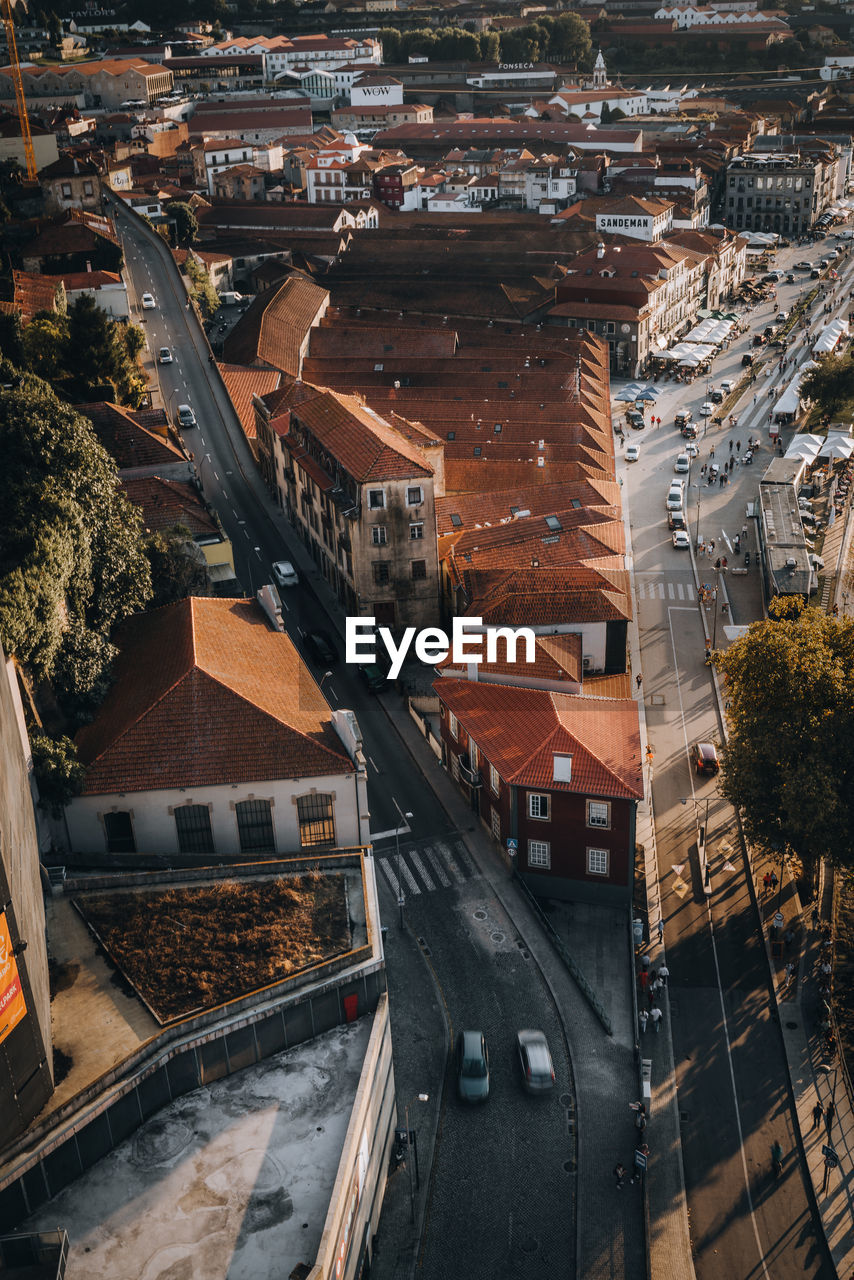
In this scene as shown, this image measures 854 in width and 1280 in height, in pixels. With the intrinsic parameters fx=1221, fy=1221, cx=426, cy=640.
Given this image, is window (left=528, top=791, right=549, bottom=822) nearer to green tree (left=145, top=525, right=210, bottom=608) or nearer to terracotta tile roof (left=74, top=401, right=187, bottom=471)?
green tree (left=145, top=525, right=210, bottom=608)

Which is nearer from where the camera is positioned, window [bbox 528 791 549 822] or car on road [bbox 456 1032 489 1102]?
car on road [bbox 456 1032 489 1102]

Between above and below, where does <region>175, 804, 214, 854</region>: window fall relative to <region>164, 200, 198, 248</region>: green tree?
below

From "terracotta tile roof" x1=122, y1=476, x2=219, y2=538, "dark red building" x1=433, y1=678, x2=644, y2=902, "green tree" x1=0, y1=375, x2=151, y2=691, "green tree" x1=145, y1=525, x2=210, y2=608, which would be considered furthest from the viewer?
"terracotta tile roof" x1=122, y1=476, x2=219, y2=538

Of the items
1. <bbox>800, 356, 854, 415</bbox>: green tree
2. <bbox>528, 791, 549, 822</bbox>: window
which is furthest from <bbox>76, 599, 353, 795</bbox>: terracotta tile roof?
<bbox>800, 356, 854, 415</bbox>: green tree

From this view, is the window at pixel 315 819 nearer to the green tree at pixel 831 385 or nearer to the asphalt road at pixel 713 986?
the asphalt road at pixel 713 986

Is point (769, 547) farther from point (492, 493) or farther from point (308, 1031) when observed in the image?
point (308, 1031)

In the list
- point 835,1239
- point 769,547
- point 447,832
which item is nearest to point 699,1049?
point 835,1239
